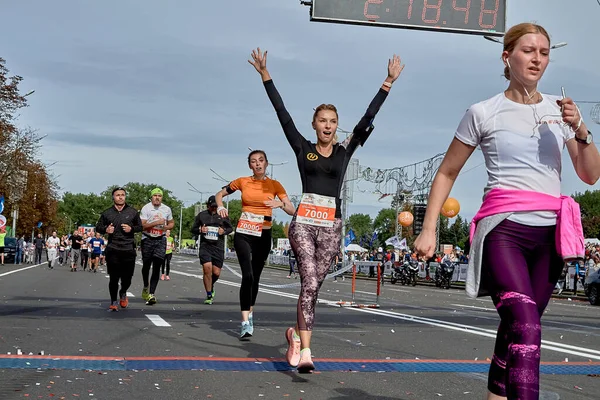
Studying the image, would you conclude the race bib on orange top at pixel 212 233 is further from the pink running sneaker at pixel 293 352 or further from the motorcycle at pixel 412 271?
the motorcycle at pixel 412 271

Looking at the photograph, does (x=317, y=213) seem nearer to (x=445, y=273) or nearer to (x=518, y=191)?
(x=518, y=191)

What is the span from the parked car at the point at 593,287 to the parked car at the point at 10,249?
114 ft

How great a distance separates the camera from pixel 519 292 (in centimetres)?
377

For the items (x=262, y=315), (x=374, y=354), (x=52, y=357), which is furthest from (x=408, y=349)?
(x=262, y=315)

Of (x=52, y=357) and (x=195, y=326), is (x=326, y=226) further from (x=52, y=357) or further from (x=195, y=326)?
(x=195, y=326)

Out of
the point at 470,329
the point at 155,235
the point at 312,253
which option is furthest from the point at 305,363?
the point at 155,235

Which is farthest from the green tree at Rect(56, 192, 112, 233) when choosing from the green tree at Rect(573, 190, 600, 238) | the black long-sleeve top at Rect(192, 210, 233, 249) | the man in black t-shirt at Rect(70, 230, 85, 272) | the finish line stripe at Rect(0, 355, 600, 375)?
the finish line stripe at Rect(0, 355, 600, 375)

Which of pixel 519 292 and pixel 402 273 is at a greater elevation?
pixel 519 292

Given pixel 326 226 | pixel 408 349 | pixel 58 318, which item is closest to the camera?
pixel 326 226

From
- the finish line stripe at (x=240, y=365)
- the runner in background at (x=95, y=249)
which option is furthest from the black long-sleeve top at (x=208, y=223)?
the runner in background at (x=95, y=249)

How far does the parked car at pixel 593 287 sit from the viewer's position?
2261 cm

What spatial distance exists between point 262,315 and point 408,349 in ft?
14.3

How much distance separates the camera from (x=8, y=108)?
1756 inches

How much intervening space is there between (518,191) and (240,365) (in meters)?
3.54
